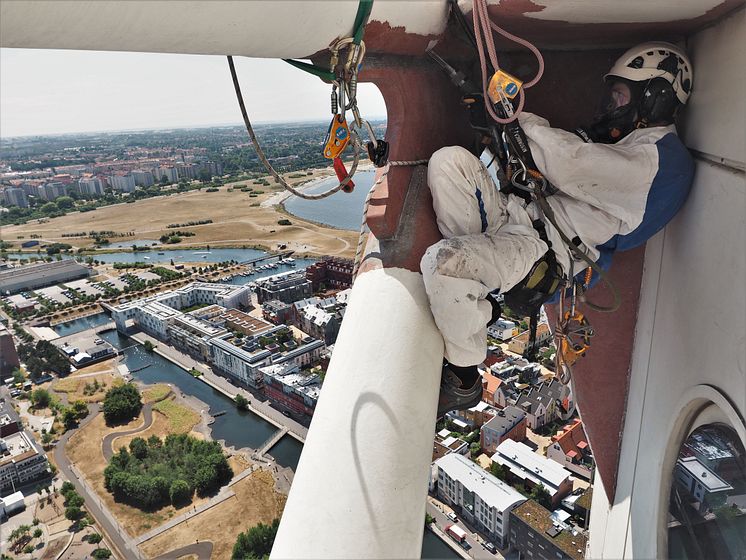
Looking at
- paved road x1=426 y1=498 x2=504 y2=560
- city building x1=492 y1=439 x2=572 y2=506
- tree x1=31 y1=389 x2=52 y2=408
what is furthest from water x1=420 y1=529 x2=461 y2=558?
tree x1=31 y1=389 x2=52 y2=408

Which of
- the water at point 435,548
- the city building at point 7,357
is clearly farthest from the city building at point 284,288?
the water at point 435,548

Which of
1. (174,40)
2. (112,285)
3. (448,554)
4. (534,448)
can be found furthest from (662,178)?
(112,285)

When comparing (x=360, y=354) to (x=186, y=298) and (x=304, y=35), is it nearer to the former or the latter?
(x=304, y=35)

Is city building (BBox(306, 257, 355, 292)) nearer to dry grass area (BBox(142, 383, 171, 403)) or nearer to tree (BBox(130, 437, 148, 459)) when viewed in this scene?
dry grass area (BBox(142, 383, 171, 403))

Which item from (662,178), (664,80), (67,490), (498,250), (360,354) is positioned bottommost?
(67,490)

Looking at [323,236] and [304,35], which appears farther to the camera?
[323,236]

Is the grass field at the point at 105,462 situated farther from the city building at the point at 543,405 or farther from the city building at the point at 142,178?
the city building at the point at 142,178
